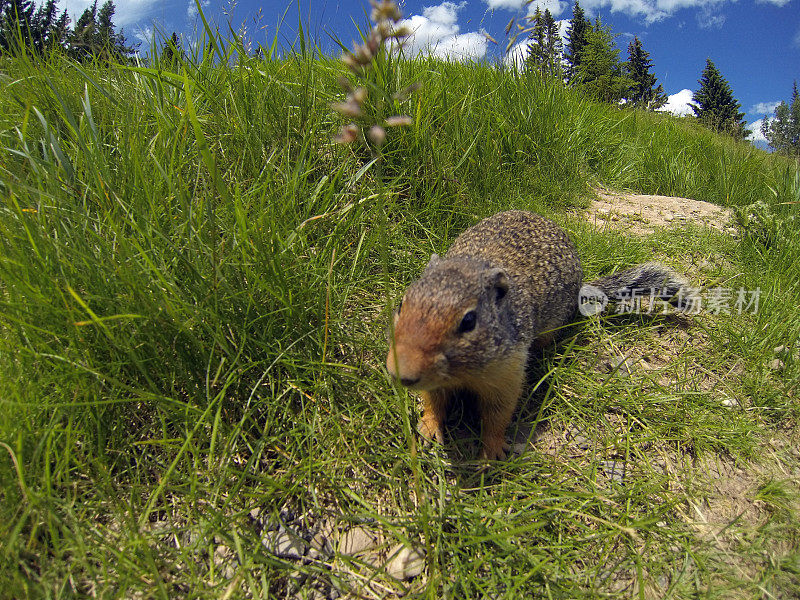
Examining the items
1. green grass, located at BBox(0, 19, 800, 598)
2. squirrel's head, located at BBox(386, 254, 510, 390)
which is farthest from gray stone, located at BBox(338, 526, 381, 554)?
squirrel's head, located at BBox(386, 254, 510, 390)

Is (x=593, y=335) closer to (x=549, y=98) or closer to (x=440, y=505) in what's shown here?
(x=440, y=505)

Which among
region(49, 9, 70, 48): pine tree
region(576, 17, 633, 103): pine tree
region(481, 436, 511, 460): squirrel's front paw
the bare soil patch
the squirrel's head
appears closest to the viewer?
the squirrel's head

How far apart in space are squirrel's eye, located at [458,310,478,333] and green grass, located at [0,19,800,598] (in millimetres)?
431

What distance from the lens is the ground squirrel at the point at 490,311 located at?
6.38ft

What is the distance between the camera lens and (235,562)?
1.79 meters

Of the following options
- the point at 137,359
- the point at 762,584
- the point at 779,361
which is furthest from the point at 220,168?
the point at 779,361

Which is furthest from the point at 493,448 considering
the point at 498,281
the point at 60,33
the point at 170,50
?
the point at 60,33

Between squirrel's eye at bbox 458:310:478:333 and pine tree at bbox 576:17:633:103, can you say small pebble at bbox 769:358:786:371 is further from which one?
pine tree at bbox 576:17:633:103

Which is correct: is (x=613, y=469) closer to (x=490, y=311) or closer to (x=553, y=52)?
(x=490, y=311)

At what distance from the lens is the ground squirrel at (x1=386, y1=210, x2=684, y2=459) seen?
1945 mm

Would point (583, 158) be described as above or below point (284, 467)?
above

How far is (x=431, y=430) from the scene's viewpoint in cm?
242

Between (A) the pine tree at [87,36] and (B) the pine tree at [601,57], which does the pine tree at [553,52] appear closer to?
(A) the pine tree at [87,36]

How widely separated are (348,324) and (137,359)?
112 centimetres
